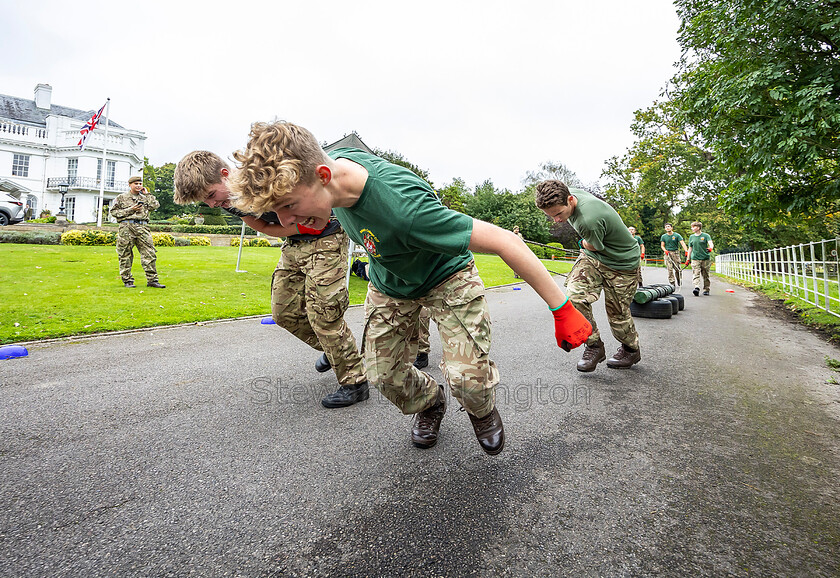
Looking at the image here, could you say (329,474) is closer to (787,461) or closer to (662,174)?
(787,461)

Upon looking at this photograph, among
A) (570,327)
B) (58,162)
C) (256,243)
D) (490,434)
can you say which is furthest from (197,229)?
(570,327)

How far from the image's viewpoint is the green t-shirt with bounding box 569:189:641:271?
13.4 feet

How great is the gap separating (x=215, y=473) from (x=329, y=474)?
0.60 metres

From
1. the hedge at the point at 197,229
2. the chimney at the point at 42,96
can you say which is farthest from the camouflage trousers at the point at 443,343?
the chimney at the point at 42,96

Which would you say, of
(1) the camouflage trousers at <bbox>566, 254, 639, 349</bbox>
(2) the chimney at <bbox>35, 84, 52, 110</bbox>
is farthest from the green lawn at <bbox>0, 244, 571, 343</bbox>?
(2) the chimney at <bbox>35, 84, 52, 110</bbox>

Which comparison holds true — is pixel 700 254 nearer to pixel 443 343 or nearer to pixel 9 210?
pixel 443 343

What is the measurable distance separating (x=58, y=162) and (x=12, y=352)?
49094 mm

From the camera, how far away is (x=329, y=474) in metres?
2.27

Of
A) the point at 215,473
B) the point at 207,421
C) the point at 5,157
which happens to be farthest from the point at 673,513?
the point at 5,157

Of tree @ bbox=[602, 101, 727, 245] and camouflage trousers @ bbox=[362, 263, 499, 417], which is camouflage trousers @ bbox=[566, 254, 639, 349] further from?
tree @ bbox=[602, 101, 727, 245]

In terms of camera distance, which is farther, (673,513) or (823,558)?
(673,513)

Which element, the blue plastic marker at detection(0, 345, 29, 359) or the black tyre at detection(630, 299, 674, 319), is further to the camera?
the black tyre at detection(630, 299, 674, 319)

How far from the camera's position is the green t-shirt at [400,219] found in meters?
1.77

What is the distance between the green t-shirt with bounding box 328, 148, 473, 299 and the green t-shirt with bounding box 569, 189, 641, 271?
259 cm
